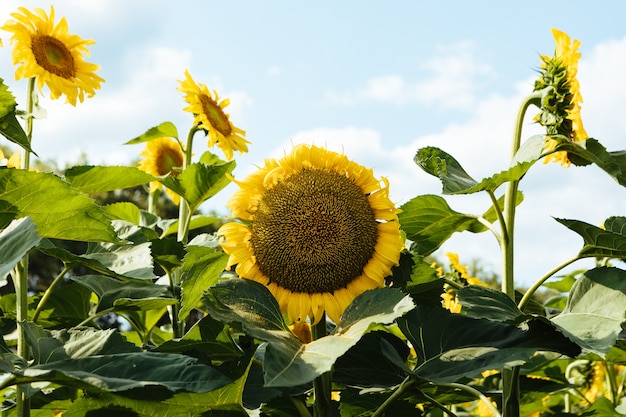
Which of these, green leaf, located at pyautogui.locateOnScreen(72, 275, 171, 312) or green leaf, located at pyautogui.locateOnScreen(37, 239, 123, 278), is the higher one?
green leaf, located at pyautogui.locateOnScreen(37, 239, 123, 278)

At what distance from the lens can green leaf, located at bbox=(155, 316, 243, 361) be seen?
4.40ft

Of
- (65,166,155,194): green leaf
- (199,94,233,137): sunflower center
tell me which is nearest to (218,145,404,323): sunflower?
(65,166,155,194): green leaf

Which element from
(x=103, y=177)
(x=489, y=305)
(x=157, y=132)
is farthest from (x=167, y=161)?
(x=489, y=305)

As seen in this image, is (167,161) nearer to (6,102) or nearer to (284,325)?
(6,102)

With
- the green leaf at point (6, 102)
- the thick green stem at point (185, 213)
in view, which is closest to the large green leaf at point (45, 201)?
the green leaf at point (6, 102)

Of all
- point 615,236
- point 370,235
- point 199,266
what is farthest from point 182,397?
point 615,236

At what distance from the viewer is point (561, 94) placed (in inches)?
62.7

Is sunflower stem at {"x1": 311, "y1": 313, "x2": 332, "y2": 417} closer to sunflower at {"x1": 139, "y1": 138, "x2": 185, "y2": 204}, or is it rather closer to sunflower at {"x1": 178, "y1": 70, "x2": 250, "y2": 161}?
sunflower at {"x1": 178, "y1": 70, "x2": 250, "y2": 161}

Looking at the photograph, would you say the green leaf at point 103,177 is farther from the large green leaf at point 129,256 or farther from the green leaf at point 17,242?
the green leaf at point 17,242

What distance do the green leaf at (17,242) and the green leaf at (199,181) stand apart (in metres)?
1.08

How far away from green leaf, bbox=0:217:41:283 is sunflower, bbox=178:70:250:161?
6.10 ft

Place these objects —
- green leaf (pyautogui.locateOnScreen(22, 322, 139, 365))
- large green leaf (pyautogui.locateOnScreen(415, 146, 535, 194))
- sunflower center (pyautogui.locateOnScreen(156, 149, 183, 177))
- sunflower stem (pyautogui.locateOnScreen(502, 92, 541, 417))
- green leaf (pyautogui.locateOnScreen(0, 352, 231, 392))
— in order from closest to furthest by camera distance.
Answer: green leaf (pyautogui.locateOnScreen(0, 352, 231, 392)) → green leaf (pyautogui.locateOnScreen(22, 322, 139, 365)) → large green leaf (pyautogui.locateOnScreen(415, 146, 535, 194)) → sunflower stem (pyautogui.locateOnScreen(502, 92, 541, 417)) → sunflower center (pyautogui.locateOnScreen(156, 149, 183, 177))

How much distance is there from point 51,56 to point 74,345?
192 cm

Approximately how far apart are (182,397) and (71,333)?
1.05 ft
